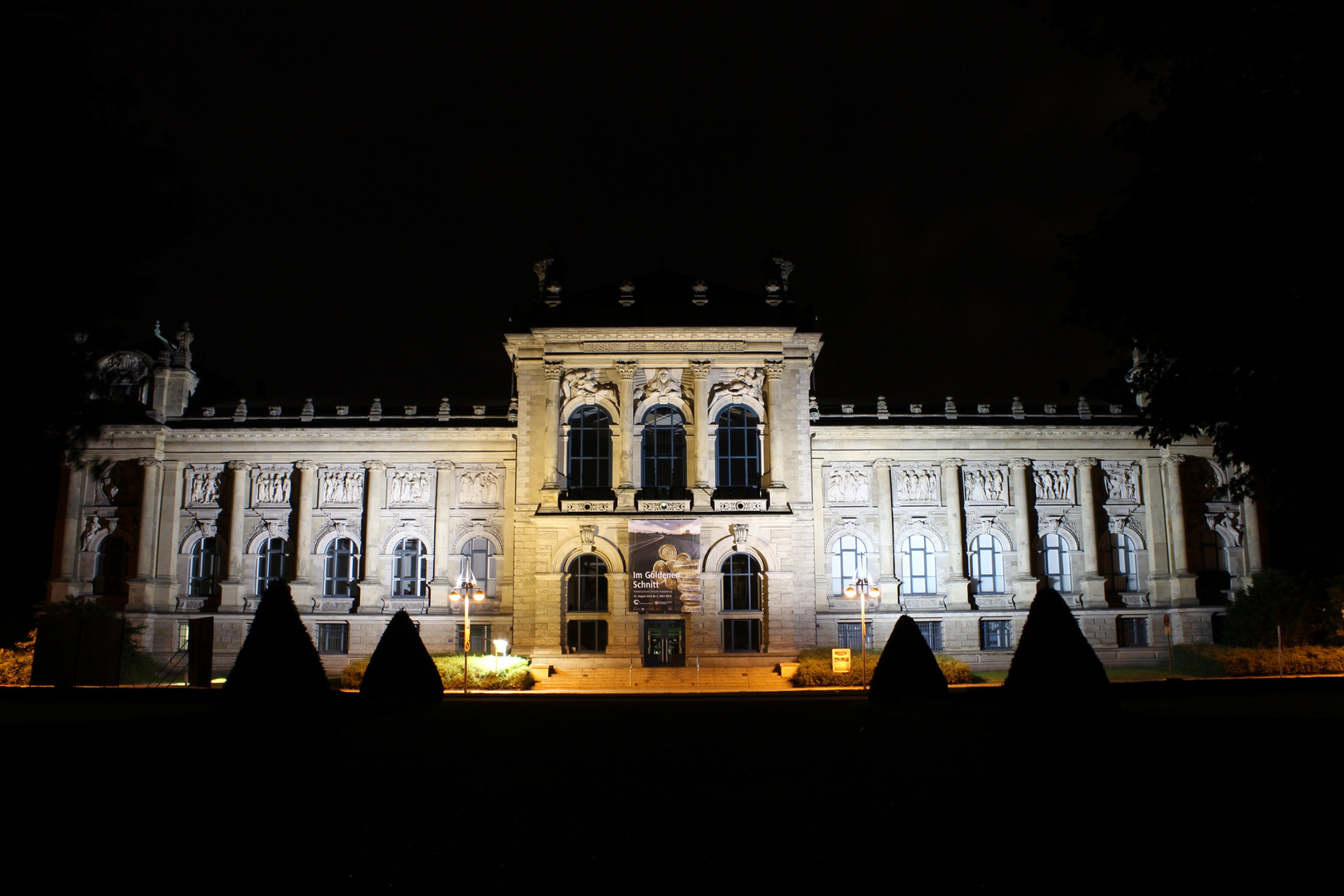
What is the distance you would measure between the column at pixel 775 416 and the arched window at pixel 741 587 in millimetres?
4030

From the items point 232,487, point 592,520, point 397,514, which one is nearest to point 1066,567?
point 592,520

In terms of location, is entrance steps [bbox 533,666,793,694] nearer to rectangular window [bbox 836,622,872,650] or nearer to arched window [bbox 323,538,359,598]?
rectangular window [bbox 836,622,872,650]

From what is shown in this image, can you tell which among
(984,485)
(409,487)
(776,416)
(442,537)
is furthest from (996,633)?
(409,487)

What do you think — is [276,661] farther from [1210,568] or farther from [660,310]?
[1210,568]

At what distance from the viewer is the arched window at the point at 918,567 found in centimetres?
4984

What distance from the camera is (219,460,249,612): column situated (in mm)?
49062

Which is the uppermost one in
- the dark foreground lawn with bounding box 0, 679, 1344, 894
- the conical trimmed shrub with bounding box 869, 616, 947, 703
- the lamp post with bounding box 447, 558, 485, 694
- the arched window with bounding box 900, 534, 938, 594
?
the arched window with bounding box 900, 534, 938, 594

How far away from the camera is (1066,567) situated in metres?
50.2

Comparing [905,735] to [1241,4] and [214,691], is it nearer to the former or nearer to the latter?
[1241,4]

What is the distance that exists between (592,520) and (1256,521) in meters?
34.0

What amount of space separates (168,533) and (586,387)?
900 inches

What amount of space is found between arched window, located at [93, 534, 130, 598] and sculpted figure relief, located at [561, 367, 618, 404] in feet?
79.8

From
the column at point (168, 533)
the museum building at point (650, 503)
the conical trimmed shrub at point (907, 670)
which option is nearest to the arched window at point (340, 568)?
the museum building at point (650, 503)

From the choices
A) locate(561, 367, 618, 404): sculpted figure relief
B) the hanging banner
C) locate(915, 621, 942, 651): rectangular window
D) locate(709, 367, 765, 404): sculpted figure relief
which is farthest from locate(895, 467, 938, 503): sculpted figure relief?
locate(561, 367, 618, 404): sculpted figure relief
